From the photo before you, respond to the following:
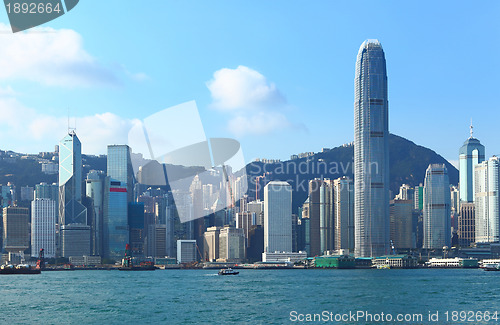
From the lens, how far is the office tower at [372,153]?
191625mm

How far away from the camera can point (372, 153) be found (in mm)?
191125

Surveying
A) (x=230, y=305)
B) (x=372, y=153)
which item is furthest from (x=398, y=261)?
(x=230, y=305)

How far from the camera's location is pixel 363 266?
176 m

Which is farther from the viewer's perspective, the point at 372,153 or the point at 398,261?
the point at 372,153

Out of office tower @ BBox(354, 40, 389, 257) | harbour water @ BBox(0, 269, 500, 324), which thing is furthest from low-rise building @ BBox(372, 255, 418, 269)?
harbour water @ BBox(0, 269, 500, 324)

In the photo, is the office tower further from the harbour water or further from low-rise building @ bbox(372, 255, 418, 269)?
the harbour water

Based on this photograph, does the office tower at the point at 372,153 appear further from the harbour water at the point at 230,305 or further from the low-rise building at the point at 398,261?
the harbour water at the point at 230,305

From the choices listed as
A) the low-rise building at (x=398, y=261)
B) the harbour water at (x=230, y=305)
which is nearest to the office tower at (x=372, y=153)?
the low-rise building at (x=398, y=261)

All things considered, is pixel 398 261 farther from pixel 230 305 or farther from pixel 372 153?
pixel 230 305

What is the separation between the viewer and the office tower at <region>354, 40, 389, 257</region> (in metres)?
192

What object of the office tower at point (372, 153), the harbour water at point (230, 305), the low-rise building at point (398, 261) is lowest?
the low-rise building at point (398, 261)

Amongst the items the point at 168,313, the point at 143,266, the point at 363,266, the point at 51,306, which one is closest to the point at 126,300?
the point at 51,306

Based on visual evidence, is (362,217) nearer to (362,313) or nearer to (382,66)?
(382,66)

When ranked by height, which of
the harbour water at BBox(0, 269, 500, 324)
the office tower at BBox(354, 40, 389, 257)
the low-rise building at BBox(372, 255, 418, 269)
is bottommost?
the low-rise building at BBox(372, 255, 418, 269)
